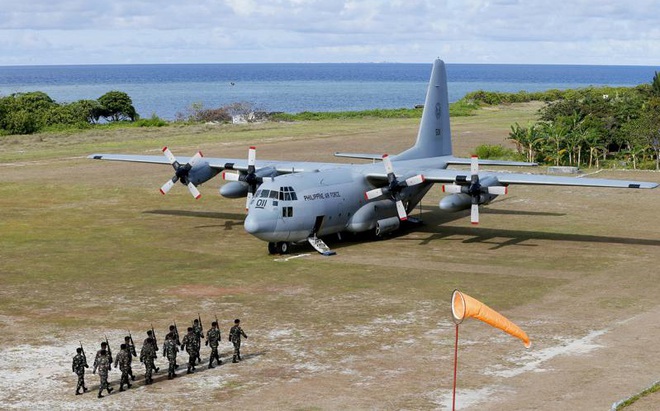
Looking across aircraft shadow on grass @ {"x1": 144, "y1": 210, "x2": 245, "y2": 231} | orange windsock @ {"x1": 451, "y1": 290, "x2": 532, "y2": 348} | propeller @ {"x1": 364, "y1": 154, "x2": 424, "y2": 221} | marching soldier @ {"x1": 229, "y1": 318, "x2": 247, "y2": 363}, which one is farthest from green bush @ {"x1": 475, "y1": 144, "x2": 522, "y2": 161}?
orange windsock @ {"x1": 451, "y1": 290, "x2": 532, "y2": 348}

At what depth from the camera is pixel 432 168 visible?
45062 mm

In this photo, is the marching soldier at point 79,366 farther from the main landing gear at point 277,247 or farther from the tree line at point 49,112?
the tree line at point 49,112

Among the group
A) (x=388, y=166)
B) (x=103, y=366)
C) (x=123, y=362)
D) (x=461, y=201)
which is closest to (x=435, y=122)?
(x=388, y=166)

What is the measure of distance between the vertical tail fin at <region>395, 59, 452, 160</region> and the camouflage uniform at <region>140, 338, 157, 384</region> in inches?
996

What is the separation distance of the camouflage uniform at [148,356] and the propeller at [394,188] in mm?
18816

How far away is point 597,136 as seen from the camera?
68.1m

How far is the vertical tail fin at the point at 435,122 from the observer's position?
46119 millimetres

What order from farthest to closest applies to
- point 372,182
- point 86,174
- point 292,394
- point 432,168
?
point 86,174
point 432,168
point 372,182
point 292,394

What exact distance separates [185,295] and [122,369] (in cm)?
945

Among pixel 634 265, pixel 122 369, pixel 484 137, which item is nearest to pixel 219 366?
pixel 122 369

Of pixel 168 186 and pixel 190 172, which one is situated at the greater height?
pixel 190 172

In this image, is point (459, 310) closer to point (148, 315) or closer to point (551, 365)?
point (551, 365)

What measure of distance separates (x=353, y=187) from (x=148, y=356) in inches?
767

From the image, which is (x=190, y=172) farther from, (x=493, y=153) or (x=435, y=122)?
(x=493, y=153)
